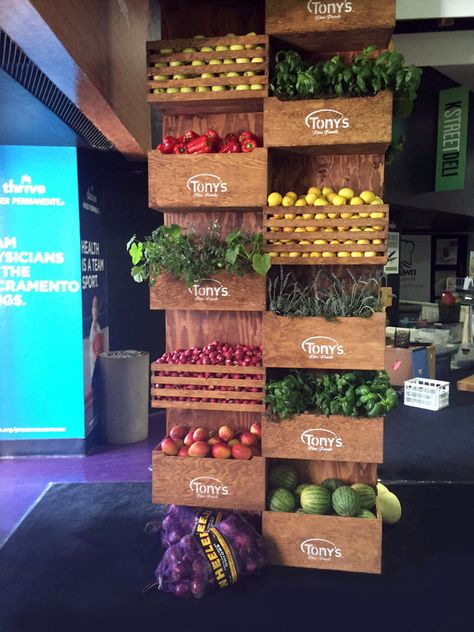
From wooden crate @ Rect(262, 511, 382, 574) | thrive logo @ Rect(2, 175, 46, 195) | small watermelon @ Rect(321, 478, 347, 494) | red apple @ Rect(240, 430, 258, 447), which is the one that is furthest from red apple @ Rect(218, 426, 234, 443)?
thrive logo @ Rect(2, 175, 46, 195)

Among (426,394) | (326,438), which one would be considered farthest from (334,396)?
(426,394)

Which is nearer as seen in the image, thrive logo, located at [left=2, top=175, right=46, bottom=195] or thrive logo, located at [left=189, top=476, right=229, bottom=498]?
thrive logo, located at [left=189, top=476, right=229, bottom=498]

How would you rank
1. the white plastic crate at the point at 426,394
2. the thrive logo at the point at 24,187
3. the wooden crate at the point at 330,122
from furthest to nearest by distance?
the white plastic crate at the point at 426,394 < the thrive logo at the point at 24,187 < the wooden crate at the point at 330,122

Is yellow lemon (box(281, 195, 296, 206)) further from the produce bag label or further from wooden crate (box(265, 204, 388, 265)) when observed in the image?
the produce bag label

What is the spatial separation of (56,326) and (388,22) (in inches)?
141

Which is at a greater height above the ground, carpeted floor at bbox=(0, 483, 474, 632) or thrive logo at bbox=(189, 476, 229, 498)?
thrive logo at bbox=(189, 476, 229, 498)

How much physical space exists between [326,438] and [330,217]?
113 cm

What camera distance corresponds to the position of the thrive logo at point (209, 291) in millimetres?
3002

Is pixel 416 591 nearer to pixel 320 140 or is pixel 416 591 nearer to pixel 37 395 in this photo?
pixel 320 140

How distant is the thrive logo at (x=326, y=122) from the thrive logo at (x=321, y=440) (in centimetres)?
151

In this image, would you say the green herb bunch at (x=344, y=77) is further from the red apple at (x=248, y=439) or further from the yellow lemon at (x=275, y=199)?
the red apple at (x=248, y=439)

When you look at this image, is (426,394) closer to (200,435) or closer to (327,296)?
(327,296)

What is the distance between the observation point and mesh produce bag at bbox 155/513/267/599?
9.21 feet

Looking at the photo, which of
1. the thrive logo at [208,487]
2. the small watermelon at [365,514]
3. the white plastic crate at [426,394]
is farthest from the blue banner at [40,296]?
the white plastic crate at [426,394]
